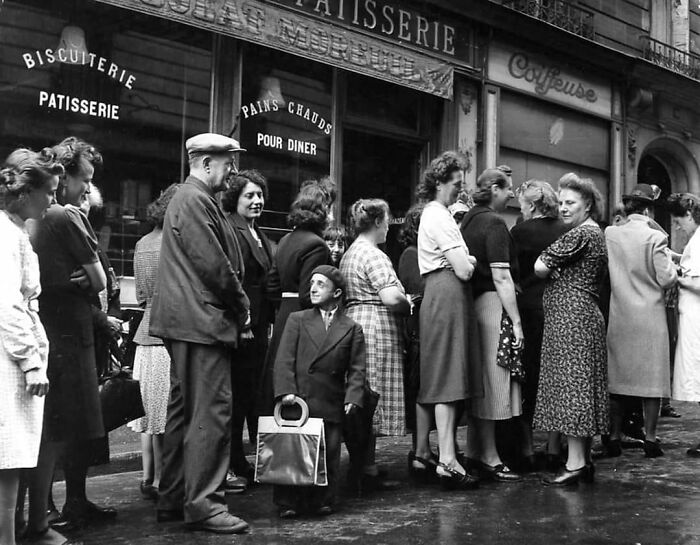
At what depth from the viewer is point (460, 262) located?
18.3 ft

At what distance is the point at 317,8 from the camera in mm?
9969

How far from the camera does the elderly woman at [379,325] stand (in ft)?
18.3

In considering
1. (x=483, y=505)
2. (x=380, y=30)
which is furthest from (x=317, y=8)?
(x=483, y=505)

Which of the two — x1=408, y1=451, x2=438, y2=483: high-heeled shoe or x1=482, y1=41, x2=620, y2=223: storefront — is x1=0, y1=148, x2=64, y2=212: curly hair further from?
x1=482, y1=41, x2=620, y2=223: storefront

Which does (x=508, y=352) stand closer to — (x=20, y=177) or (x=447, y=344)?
(x=447, y=344)

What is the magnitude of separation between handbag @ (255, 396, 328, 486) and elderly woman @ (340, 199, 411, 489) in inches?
36.6

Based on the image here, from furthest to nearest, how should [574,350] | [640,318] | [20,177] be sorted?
[640,318] → [574,350] → [20,177]

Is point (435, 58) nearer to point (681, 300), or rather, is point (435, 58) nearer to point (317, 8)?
point (317, 8)

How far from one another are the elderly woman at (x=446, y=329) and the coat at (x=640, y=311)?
1819 mm

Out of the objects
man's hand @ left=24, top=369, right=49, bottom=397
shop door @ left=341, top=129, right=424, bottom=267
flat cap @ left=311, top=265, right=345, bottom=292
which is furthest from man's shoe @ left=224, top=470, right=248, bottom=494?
shop door @ left=341, top=129, right=424, bottom=267

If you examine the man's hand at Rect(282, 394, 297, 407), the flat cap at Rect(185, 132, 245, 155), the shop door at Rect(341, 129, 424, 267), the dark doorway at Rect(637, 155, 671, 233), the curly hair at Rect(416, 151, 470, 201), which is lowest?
the man's hand at Rect(282, 394, 297, 407)

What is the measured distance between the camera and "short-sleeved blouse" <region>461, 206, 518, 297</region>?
227 inches

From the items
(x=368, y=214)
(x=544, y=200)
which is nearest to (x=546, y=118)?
(x=544, y=200)

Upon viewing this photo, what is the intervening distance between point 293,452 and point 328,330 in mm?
757
